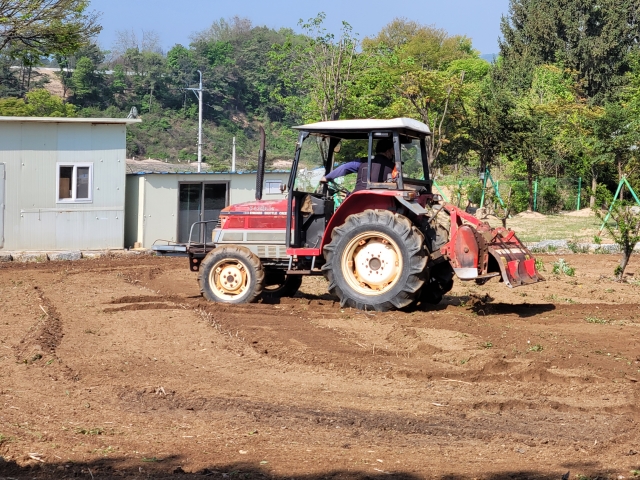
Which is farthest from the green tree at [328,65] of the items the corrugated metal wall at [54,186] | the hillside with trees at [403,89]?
the corrugated metal wall at [54,186]

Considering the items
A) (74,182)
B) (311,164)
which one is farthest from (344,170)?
(74,182)

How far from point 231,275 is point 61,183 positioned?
10631mm

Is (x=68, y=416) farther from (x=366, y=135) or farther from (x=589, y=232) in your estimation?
(x=589, y=232)

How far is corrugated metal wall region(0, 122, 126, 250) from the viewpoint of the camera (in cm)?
2111

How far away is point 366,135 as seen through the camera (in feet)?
38.9

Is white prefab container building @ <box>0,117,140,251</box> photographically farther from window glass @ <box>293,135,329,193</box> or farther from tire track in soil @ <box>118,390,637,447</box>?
tire track in soil @ <box>118,390,637,447</box>

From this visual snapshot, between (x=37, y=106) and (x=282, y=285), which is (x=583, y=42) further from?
(x=282, y=285)

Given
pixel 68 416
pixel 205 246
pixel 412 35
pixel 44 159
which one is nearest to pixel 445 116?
pixel 44 159

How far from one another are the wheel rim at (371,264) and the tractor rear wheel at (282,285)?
190 centimetres

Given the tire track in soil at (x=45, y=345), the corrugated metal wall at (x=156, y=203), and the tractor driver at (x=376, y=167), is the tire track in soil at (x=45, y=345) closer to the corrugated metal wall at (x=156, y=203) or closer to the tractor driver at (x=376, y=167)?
the tractor driver at (x=376, y=167)

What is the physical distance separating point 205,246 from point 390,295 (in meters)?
3.08

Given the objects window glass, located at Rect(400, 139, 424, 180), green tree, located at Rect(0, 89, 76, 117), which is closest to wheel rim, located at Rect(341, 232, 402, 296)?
window glass, located at Rect(400, 139, 424, 180)

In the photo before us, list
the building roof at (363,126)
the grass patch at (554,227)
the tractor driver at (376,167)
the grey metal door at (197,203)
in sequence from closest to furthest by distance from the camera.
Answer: the building roof at (363,126), the tractor driver at (376,167), the grey metal door at (197,203), the grass patch at (554,227)

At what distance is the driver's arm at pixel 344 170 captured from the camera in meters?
11.7
